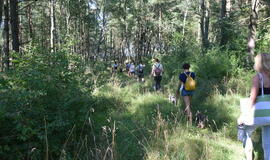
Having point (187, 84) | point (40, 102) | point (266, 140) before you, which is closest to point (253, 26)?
point (187, 84)

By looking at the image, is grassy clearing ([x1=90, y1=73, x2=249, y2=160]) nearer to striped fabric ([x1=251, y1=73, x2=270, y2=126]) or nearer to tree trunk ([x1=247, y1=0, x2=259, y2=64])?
striped fabric ([x1=251, y1=73, x2=270, y2=126])

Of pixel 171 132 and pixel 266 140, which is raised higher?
pixel 266 140

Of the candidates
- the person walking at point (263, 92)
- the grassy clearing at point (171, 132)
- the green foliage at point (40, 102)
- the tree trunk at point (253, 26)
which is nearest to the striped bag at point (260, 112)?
the person walking at point (263, 92)

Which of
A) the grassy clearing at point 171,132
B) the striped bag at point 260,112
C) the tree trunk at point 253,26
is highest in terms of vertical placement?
the tree trunk at point 253,26

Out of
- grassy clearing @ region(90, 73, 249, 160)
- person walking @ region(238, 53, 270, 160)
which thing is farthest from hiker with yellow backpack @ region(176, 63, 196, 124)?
person walking @ region(238, 53, 270, 160)

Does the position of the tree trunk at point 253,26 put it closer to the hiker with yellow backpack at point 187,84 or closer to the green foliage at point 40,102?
the hiker with yellow backpack at point 187,84

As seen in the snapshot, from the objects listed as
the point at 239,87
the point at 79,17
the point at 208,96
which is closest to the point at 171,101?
the point at 208,96

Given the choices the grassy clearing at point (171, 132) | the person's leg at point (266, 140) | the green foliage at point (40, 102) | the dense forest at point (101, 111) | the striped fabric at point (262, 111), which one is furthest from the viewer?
the grassy clearing at point (171, 132)

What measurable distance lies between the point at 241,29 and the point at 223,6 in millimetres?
1860

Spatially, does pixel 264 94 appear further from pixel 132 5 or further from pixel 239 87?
pixel 132 5

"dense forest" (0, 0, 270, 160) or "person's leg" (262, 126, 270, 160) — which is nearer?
"person's leg" (262, 126, 270, 160)

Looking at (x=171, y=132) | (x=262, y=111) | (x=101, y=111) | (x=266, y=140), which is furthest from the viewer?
(x=101, y=111)

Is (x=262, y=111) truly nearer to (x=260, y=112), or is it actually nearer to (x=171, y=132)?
(x=260, y=112)

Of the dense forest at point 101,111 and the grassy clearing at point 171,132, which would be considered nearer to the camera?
the dense forest at point 101,111
